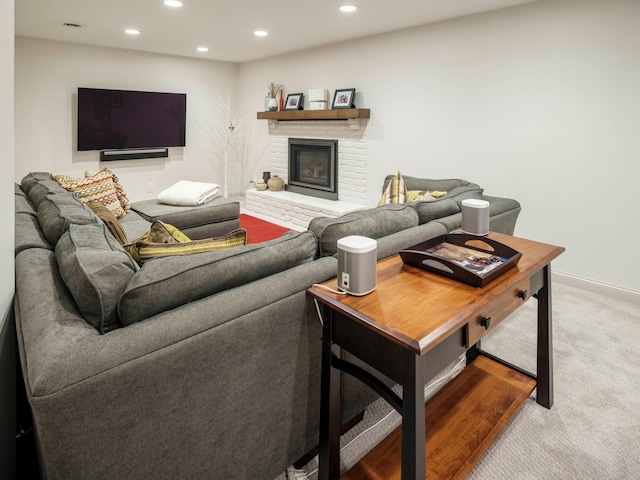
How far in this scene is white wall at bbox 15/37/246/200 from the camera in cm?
490

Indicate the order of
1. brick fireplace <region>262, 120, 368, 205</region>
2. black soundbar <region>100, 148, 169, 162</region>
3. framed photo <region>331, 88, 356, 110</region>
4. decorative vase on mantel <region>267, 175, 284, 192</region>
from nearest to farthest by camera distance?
framed photo <region>331, 88, 356, 110</region> < brick fireplace <region>262, 120, 368, 205</region> < black soundbar <region>100, 148, 169, 162</region> < decorative vase on mantel <region>267, 175, 284, 192</region>

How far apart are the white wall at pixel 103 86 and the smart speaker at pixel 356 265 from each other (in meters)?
5.24

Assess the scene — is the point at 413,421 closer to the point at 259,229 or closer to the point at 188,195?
the point at 188,195

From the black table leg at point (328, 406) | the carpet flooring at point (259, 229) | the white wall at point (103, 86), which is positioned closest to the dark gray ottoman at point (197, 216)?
the carpet flooring at point (259, 229)

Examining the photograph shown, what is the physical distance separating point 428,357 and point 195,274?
72 centimetres

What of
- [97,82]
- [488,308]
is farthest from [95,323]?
[97,82]

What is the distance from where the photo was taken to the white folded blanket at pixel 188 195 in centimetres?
395

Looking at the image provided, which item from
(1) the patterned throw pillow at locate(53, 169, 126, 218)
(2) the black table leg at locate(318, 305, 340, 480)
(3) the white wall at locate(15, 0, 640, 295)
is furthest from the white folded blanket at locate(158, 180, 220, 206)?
(2) the black table leg at locate(318, 305, 340, 480)

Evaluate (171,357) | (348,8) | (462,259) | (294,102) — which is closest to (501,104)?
(348,8)

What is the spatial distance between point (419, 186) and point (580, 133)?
4.22 feet

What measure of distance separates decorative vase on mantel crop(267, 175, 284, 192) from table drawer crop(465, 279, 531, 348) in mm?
4734

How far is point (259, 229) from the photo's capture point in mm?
5176

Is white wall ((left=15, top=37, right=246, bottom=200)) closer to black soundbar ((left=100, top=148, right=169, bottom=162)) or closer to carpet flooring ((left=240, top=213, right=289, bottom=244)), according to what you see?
black soundbar ((left=100, top=148, right=169, bottom=162))

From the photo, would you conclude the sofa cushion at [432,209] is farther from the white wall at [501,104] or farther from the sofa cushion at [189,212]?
the sofa cushion at [189,212]
